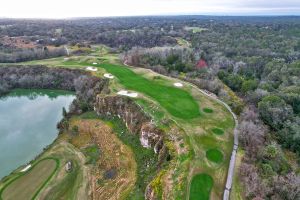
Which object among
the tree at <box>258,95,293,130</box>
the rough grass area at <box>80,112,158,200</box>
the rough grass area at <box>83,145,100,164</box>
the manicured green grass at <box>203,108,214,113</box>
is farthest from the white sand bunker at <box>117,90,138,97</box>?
the tree at <box>258,95,293,130</box>

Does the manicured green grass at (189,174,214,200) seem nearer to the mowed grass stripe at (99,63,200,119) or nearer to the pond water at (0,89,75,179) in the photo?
the mowed grass stripe at (99,63,200,119)

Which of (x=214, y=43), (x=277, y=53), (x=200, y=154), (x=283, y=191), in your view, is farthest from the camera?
(x=214, y=43)

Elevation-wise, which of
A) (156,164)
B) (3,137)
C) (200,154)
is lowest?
(3,137)

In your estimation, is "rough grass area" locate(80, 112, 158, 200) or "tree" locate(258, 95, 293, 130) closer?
"rough grass area" locate(80, 112, 158, 200)

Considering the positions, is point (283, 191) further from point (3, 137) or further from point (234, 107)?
point (3, 137)

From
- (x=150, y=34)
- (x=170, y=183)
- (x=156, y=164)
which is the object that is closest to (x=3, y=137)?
(x=156, y=164)

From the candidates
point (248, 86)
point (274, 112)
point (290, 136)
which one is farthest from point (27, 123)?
point (248, 86)
